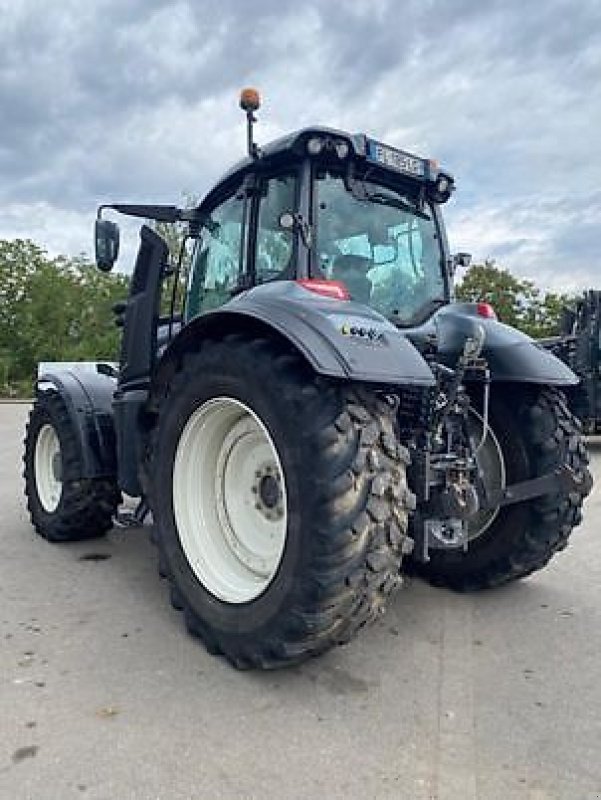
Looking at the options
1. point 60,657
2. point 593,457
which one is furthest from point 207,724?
point 593,457

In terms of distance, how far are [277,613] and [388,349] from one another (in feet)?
3.67

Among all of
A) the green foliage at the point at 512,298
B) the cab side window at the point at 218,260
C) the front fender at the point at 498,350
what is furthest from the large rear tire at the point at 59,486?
the green foliage at the point at 512,298

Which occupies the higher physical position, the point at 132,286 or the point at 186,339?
the point at 132,286

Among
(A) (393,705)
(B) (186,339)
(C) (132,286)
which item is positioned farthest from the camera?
(C) (132,286)

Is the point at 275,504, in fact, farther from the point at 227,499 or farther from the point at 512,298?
the point at 512,298

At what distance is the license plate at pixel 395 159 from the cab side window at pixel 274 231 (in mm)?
429

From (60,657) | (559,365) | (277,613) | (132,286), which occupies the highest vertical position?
(132,286)

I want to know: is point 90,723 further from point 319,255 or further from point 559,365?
point 559,365

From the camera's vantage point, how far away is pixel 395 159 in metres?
3.71

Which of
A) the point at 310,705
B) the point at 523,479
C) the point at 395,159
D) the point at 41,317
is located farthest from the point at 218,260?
the point at 41,317

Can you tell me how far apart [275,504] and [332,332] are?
3.15 ft

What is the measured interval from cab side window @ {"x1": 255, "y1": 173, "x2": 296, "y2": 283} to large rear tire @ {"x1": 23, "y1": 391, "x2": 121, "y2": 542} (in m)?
1.96

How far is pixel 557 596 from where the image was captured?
13.1 feet

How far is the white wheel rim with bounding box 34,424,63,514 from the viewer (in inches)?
202
